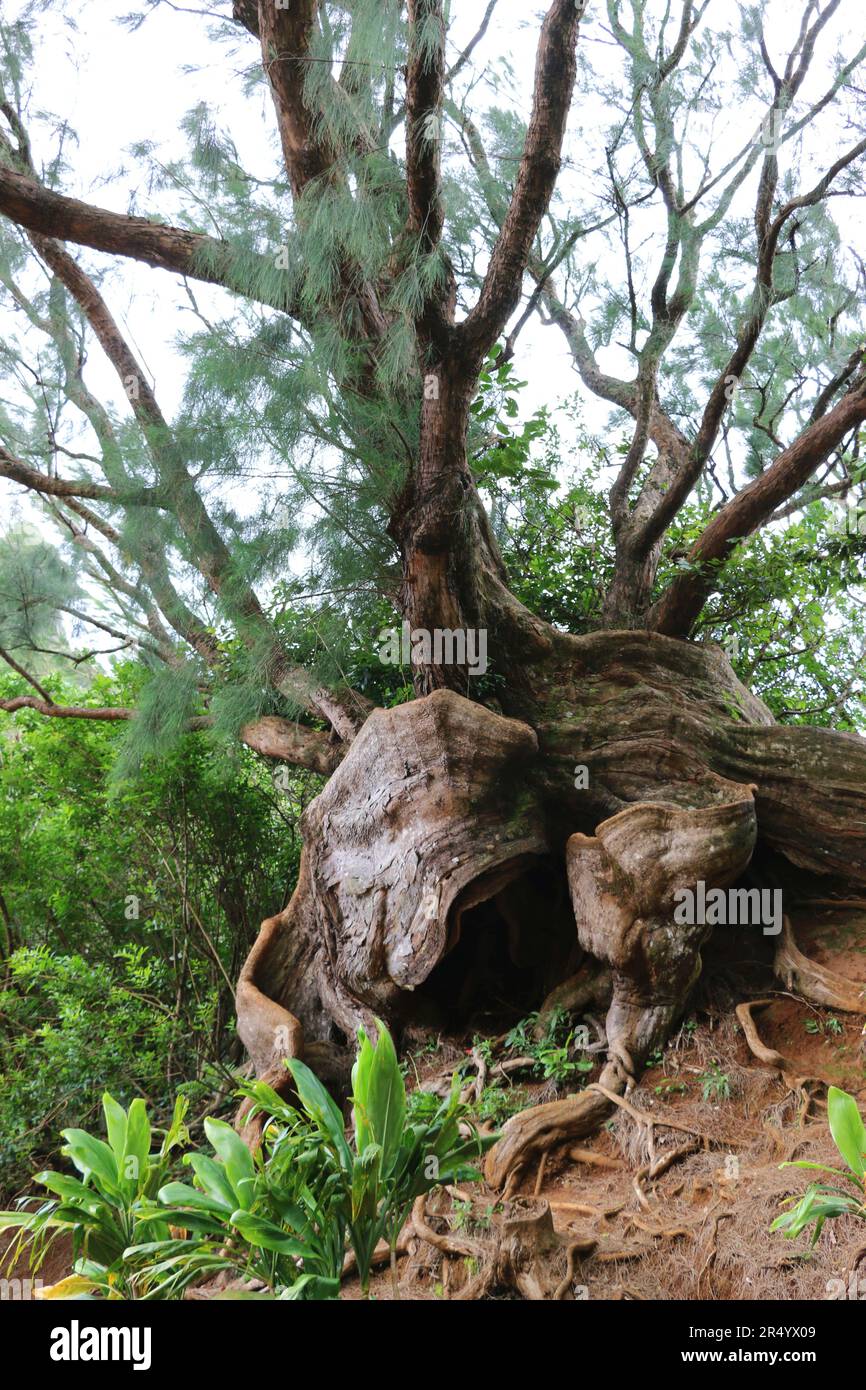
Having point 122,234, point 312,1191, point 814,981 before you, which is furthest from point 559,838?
point 122,234

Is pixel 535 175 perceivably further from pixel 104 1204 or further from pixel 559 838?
pixel 104 1204

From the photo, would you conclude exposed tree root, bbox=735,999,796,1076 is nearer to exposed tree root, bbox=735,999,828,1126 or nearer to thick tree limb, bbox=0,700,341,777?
exposed tree root, bbox=735,999,828,1126

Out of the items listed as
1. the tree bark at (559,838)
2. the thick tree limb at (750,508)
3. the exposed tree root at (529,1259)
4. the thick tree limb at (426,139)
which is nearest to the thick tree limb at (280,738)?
the tree bark at (559,838)

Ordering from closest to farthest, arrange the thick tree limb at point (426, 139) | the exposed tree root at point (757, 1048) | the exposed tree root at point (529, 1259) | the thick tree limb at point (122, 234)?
the exposed tree root at point (529, 1259) → the thick tree limb at point (426, 139) → the exposed tree root at point (757, 1048) → the thick tree limb at point (122, 234)

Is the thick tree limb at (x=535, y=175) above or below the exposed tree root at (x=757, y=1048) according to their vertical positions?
above

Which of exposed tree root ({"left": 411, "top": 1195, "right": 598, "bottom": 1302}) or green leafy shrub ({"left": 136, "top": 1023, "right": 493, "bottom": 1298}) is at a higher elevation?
green leafy shrub ({"left": 136, "top": 1023, "right": 493, "bottom": 1298})

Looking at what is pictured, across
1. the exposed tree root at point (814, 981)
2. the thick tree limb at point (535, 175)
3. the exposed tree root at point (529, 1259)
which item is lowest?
the exposed tree root at point (529, 1259)

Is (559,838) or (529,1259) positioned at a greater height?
(559,838)

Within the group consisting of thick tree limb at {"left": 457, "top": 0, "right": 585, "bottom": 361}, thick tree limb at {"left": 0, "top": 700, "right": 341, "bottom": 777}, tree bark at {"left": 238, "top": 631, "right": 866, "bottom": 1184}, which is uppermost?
thick tree limb at {"left": 457, "top": 0, "right": 585, "bottom": 361}

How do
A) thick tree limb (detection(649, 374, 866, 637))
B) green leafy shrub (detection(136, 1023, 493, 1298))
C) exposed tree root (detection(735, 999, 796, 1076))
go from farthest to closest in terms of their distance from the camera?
thick tree limb (detection(649, 374, 866, 637))
exposed tree root (detection(735, 999, 796, 1076))
green leafy shrub (detection(136, 1023, 493, 1298))

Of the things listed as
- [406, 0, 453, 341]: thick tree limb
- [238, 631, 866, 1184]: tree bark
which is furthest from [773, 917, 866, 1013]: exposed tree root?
[406, 0, 453, 341]: thick tree limb

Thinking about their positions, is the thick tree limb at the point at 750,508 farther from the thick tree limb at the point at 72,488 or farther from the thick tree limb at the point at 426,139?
the thick tree limb at the point at 72,488

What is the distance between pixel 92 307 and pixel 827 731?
430cm

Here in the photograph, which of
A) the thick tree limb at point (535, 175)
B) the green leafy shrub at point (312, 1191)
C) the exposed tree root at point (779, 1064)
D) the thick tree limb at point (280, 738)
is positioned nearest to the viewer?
the green leafy shrub at point (312, 1191)
